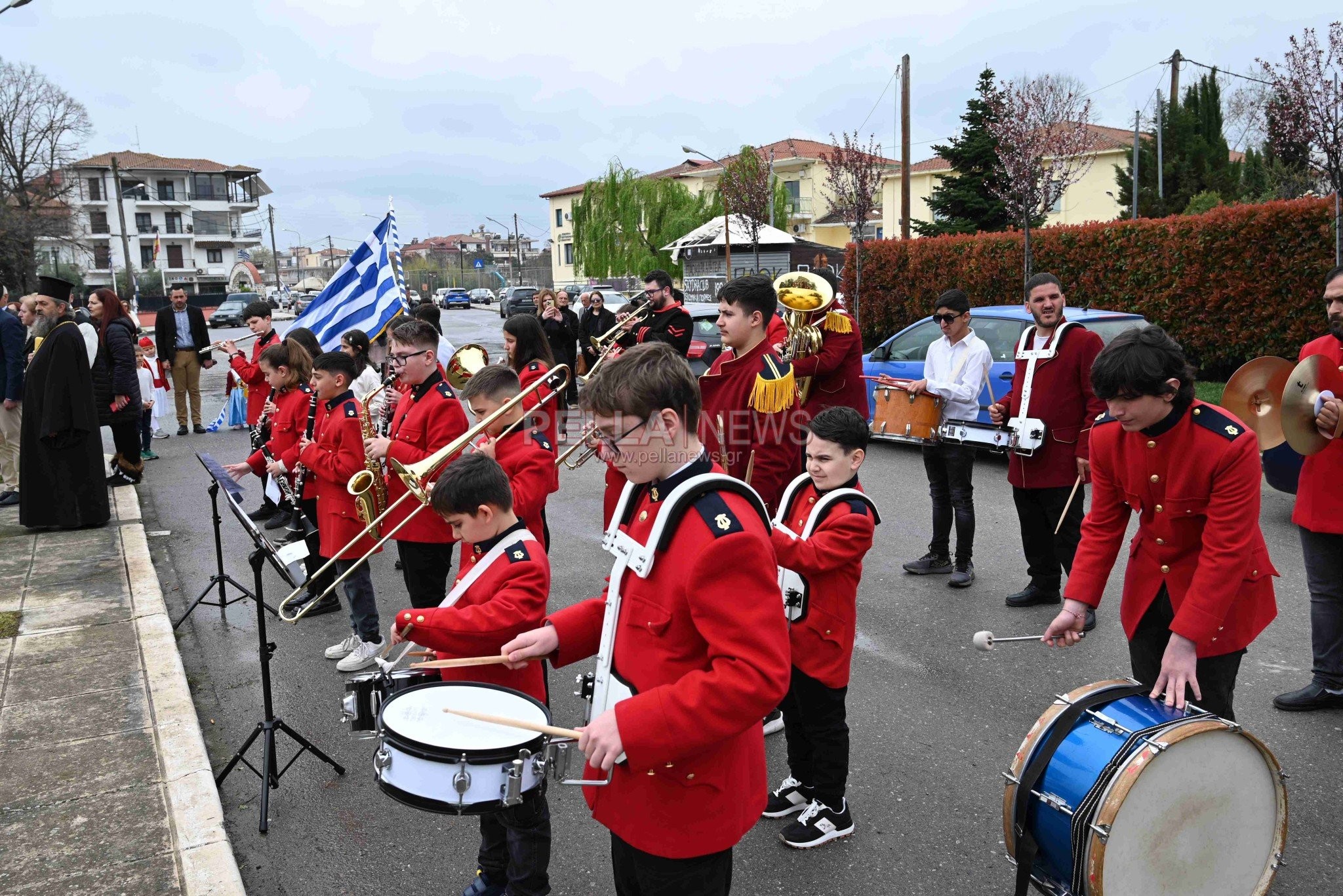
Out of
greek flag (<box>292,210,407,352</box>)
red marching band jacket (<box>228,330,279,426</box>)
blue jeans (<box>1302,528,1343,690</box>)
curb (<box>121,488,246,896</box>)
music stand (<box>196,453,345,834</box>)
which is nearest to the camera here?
curb (<box>121,488,246,896</box>)

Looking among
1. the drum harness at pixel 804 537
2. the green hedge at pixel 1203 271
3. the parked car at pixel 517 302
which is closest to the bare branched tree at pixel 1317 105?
the green hedge at pixel 1203 271

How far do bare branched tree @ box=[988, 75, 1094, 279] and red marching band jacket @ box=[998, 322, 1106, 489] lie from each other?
35.5ft

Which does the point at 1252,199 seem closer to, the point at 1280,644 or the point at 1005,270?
the point at 1005,270

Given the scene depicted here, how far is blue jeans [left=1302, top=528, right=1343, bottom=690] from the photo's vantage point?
171 inches

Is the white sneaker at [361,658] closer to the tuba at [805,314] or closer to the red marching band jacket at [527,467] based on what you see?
the red marching band jacket at [527,467]

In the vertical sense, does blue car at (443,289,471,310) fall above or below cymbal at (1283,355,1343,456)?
above

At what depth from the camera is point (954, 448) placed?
21.1 feet

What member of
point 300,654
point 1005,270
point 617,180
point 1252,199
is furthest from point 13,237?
point 1252,199

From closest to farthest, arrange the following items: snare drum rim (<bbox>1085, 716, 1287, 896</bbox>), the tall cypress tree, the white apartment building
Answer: snare drum rim (<bbox>1085, 716, 1287, 896</bbox>) < the tall cypress tree < the white apartment building

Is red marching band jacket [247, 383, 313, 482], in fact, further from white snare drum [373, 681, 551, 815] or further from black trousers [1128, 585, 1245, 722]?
black trousers [1128, 585, 1245, 722]

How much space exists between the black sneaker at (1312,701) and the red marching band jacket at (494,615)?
3579mm

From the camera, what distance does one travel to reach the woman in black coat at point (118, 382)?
31.9ft

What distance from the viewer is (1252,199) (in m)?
Answer: 27.2

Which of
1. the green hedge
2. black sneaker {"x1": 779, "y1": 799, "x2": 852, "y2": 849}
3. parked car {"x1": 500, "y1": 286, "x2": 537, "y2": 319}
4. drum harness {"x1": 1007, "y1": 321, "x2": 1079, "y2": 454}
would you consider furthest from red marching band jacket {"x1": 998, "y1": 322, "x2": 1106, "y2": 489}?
parked car {"x1": 500, "y1": 286, "x2": 537, "y2": 319}
